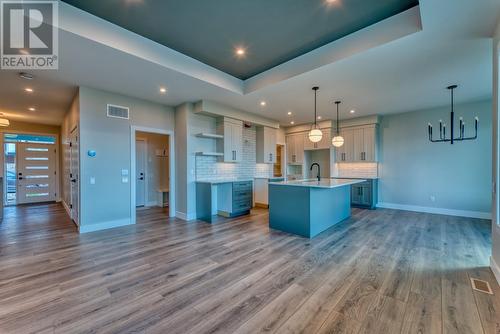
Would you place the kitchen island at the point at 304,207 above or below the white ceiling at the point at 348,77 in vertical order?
below

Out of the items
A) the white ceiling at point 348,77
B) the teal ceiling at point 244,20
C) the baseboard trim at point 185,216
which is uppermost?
the teal ceiling at point 244,20

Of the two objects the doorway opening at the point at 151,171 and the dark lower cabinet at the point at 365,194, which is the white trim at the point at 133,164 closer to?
the doorway opening at the point at 151,171

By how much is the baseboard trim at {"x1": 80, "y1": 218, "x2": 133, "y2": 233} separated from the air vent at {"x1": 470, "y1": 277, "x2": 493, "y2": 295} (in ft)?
18.7

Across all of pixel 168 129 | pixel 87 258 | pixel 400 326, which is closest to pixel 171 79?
pixel 168 129

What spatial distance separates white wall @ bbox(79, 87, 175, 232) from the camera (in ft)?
13.9

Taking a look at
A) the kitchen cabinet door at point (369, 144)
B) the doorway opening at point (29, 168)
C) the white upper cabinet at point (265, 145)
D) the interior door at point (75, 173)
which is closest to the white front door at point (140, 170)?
the interior door at point (75, 173)

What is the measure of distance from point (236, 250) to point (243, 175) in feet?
11.8

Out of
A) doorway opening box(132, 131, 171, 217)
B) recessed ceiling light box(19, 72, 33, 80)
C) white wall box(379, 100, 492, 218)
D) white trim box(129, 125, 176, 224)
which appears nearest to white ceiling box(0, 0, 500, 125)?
recessed ceiling light box(19, 72, 33, 80)

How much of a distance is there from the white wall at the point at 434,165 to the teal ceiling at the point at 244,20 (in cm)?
461

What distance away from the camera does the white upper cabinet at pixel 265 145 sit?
7129 mm

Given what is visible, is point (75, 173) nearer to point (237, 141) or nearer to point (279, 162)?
point (237, 141)

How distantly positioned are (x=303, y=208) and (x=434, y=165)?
459 centimetres

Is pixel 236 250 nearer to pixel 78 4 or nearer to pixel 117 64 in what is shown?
pixel 117 64

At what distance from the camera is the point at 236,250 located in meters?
3.31
